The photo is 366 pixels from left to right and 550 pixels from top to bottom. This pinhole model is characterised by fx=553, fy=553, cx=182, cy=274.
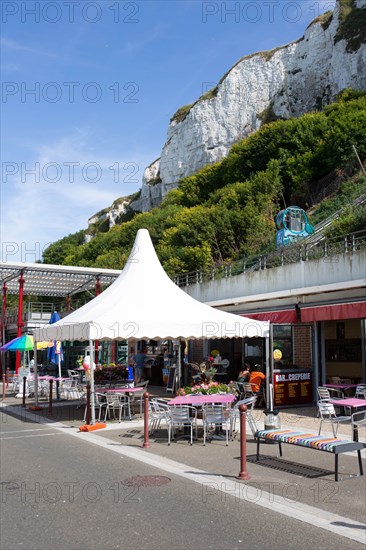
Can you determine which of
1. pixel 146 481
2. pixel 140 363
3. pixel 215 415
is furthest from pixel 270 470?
pixel 140 363

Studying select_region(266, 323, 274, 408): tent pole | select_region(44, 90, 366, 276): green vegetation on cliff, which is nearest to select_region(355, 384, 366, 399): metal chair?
select_region(266, 323, 274, 408): tent pole

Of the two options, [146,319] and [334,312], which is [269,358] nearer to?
[334,312]

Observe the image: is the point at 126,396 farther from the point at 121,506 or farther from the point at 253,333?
the point at 121,506

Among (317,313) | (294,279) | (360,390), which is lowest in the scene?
(360,390)

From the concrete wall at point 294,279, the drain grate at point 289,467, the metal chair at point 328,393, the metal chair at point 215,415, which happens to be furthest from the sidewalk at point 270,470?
the concrete wall at point 294,279

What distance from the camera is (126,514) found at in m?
6.04

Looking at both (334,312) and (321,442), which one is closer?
(321,442)

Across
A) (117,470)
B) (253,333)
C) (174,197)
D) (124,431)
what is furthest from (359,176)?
(117,470)

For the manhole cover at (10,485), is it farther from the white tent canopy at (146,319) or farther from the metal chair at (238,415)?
the white tent canopy at (146,319)

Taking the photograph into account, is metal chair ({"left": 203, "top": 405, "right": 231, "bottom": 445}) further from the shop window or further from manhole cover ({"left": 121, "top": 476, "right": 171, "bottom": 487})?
the shop window

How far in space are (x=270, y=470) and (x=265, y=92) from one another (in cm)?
7479

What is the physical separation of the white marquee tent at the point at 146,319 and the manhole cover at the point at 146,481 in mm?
5359

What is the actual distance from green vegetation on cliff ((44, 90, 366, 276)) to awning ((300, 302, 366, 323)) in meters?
21.7

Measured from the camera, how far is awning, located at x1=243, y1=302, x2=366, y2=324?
530 inches
